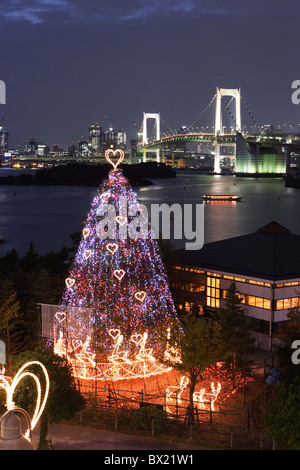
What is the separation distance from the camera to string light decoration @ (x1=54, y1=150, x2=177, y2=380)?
5785mm

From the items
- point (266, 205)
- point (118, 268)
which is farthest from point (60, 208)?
point (118, 268)

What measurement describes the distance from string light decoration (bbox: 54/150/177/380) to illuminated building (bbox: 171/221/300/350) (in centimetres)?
191

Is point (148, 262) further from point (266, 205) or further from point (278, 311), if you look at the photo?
point (266, 205)

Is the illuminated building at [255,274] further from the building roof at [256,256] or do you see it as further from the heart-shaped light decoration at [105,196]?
the heart-shaped light decoration at [105,196]

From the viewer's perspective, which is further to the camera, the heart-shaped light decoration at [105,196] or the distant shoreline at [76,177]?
the distant shoreline at [76,177]

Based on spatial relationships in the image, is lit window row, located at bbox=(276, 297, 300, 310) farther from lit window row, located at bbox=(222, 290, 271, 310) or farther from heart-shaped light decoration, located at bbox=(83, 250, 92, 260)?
heart-shaped light decoration, located at bbox=(83, 250, 92, 260)

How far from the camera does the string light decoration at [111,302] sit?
5.79 m

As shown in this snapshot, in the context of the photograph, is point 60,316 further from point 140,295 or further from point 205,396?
point 205,396

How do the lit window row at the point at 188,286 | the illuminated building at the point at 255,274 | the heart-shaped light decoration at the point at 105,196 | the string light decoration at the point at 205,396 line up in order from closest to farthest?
the string light decoration at the point at 205,396, the heart-shaped light decoration at the point at 105,196, the illuminated building at the point at 255,274, the lit window row at the point at 188,286

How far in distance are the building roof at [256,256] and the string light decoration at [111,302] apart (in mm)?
2119

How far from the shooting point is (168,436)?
15.1 feet

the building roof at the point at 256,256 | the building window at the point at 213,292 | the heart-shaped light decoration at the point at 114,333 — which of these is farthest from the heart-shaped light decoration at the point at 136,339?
the building window at the point at 213,292

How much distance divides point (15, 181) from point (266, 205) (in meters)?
31.4
